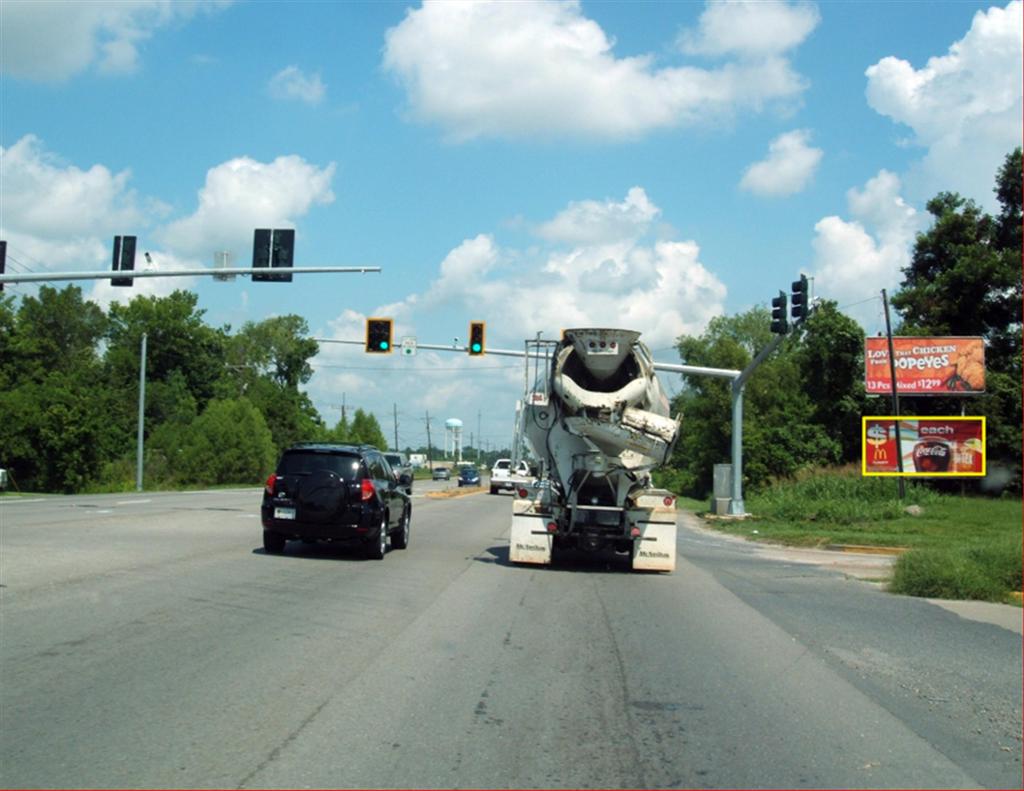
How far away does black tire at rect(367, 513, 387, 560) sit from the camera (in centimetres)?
1712

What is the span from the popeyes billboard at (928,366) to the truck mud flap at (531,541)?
2871 cm

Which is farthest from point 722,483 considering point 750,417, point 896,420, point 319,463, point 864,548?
point 750,417

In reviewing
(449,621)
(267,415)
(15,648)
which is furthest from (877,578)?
(267,415)

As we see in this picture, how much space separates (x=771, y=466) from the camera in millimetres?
50688

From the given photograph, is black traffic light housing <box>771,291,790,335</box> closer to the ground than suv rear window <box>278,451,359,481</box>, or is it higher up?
higher up

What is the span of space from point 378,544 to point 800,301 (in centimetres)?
1140

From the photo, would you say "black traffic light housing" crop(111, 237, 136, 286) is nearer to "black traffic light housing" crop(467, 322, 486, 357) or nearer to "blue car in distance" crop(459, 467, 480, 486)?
"black traffic light housing" crop(467, 322, 486, 357)

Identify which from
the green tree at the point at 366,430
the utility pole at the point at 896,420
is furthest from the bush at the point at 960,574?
the green tree at the point at 366,430

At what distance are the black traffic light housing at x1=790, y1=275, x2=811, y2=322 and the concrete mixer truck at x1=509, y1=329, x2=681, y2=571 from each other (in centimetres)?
780

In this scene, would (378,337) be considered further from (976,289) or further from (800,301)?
(976,289)

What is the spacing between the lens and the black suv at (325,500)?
54.7 ft

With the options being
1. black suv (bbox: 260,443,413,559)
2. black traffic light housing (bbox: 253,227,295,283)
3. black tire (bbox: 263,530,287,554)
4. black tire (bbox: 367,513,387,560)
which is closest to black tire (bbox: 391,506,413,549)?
black tire (bbox: 367,513,387,560)

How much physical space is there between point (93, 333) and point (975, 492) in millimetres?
79513

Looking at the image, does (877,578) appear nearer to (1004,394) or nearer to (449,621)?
(449,621)
